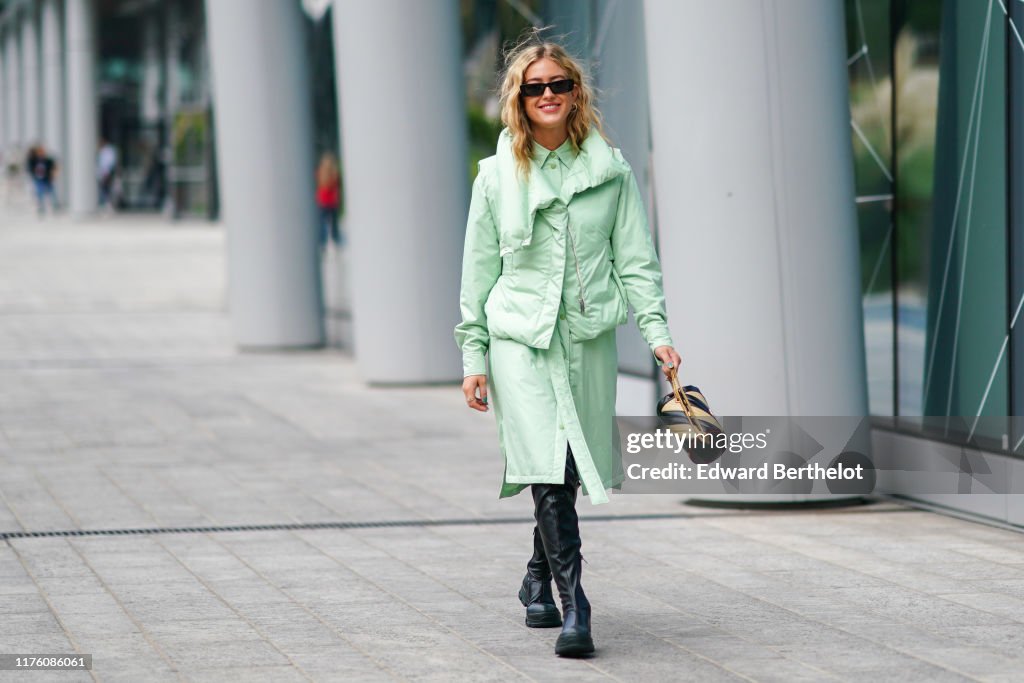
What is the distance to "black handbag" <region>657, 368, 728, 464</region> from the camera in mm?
5230

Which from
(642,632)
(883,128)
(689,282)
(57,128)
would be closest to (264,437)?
(689,282)

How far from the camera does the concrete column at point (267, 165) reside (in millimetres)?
15508

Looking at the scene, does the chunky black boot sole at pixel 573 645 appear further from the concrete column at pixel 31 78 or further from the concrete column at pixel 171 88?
the concrete column at pixel 31 78

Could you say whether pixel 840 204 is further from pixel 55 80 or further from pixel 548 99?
pixel 55 80

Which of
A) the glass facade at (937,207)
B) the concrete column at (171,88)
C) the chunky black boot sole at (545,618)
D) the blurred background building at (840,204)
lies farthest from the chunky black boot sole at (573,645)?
the concrete column at (171,88)

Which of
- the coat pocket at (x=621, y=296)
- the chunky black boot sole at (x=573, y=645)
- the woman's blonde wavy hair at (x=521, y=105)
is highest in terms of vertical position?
the woman's blonde wavy hair at (x=521, y=105)

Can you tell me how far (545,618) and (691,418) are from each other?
3.12 ft

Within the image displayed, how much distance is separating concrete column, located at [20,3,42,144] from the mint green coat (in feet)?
170

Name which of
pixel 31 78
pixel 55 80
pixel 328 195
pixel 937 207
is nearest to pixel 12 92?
pixel 31 78

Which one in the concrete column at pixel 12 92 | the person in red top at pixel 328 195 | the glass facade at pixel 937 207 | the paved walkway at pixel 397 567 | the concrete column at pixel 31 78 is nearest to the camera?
the paved walkway at pixel 397 567

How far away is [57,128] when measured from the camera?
5081 cm

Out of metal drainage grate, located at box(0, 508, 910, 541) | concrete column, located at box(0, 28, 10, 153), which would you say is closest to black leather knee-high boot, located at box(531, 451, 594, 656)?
metal drainage grate, located at box(0, 508, 910, 541)

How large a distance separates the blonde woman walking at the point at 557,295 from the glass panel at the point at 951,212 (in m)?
2.91

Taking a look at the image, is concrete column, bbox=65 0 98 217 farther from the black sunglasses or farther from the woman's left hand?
the woman's left hand
